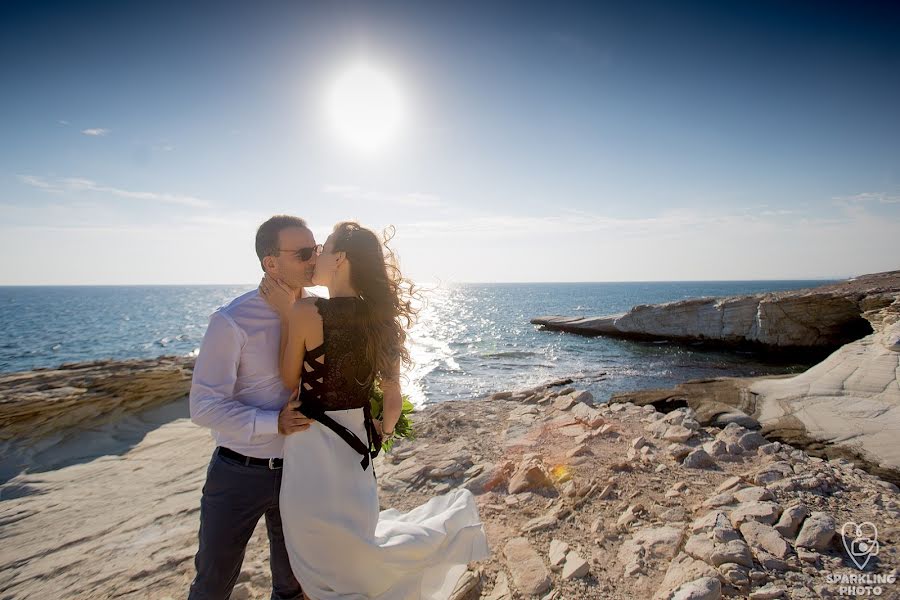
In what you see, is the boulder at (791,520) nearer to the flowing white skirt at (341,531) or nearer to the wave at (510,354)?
the flowing white skirt at (341,531)

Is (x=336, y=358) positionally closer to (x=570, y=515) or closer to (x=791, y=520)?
(x=570, y=515)

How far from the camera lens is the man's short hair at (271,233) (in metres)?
2.60

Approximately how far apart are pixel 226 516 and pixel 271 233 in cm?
160

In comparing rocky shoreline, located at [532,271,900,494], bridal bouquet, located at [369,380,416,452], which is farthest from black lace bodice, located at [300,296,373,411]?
rocky shoreline, located at [532,271,900,494]

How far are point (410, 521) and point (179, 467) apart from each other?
6.20 metres

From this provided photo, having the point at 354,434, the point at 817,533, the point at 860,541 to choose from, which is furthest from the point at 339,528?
the point at 860,541

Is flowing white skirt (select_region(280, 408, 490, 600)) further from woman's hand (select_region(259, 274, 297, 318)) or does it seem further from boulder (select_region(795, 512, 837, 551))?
boulder (select_region(795, 512, 837, 551))

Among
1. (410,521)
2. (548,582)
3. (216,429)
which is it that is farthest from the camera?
(548,582)

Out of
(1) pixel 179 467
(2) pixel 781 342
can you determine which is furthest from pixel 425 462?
(2) pixel 781 342

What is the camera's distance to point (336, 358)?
2.53 m

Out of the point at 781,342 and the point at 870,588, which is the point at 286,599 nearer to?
the point at 870,588

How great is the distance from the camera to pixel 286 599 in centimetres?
280

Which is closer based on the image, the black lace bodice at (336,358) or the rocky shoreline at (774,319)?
the black lace bodice at (336,358)

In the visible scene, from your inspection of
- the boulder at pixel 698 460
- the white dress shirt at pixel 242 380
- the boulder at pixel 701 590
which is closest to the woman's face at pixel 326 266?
the white dress shirt at pixel 242 380
